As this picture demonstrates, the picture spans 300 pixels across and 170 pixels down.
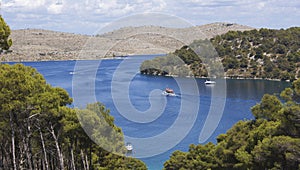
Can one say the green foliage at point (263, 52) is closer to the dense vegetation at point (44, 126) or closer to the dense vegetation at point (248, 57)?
the dense vegetation at point (248, 57)

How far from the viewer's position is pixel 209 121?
4491cm

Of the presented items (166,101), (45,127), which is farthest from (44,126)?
(166,101)

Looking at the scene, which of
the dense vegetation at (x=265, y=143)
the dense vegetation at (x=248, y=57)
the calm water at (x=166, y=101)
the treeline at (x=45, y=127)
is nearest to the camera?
the treeline at (x=45, y=127)

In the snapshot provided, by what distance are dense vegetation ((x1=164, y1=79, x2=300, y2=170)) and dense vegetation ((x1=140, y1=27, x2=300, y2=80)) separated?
55554mm

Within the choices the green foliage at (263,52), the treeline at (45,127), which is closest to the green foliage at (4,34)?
the treeline at (45,127)

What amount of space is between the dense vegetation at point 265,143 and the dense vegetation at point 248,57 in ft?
182

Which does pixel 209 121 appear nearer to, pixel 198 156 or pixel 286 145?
pixel 198 156

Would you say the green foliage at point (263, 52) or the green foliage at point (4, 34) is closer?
the green foliage at point (4, 34)

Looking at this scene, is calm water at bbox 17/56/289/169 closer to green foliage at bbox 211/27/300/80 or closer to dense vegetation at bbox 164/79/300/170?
green foliage at bbox 211/27/300/80

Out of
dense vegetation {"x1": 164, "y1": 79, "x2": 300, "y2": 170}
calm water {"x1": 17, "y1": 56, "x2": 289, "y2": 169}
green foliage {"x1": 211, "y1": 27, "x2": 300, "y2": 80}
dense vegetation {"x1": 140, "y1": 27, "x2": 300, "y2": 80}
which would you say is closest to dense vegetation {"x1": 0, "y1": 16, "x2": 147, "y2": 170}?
dense vegetation {"x1": 164, "y1": 79, "x2": 300, "y2": 170}

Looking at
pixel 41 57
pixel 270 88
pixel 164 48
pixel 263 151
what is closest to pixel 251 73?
pixel 270 88

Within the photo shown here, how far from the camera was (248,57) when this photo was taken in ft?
305

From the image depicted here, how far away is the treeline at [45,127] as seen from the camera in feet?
39.5

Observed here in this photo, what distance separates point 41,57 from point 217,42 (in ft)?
238
